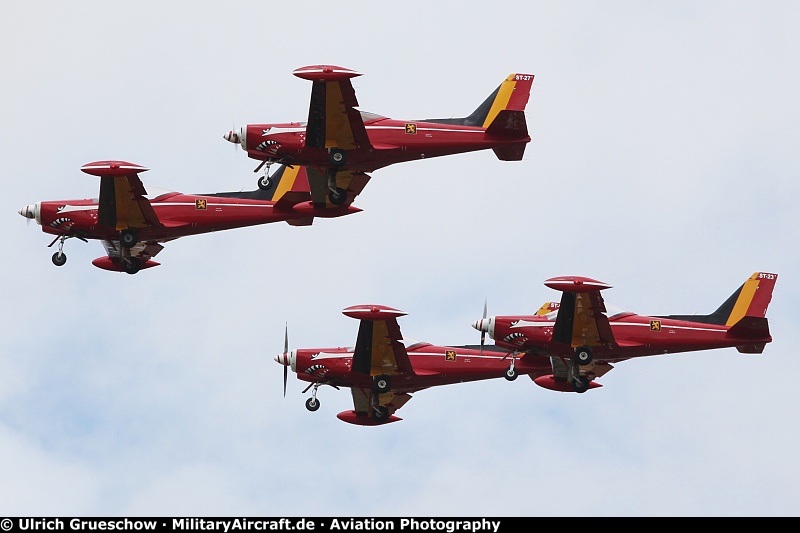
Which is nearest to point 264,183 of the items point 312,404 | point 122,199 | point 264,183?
point 264,183

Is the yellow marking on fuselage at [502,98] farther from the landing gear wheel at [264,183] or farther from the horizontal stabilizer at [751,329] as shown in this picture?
the horizontal stabilizer at [751,329]

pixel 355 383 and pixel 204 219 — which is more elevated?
pixel 204 219

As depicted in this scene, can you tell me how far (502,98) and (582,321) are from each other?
31.3 ft

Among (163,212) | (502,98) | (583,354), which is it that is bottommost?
(583,354)

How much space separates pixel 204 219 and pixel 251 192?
2572 millimetres

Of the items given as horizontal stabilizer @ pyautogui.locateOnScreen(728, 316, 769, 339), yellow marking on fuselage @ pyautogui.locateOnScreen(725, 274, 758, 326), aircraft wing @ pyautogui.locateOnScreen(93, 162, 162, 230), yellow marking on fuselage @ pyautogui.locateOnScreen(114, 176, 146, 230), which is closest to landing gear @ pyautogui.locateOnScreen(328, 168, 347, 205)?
aircraft wing @ pyautogui.locateOnScreen(93, 162, 162, 230)

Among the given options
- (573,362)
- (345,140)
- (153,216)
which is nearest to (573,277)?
(573,362)

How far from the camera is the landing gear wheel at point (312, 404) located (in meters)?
91.0

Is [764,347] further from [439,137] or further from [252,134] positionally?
[252,134]

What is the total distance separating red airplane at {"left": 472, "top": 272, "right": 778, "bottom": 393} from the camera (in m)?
88.7

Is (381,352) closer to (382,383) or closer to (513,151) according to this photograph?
(382,383)

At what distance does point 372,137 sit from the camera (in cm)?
8669

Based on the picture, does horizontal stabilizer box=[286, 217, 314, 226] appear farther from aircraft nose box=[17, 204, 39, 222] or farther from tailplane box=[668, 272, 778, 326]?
tailplane box=[668, 272, 778, 326]

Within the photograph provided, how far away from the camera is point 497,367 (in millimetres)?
92312
